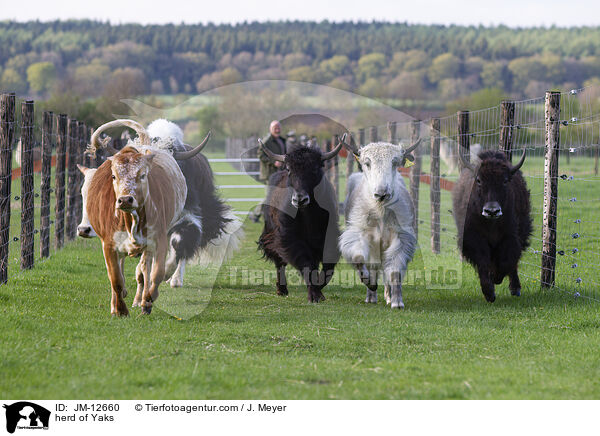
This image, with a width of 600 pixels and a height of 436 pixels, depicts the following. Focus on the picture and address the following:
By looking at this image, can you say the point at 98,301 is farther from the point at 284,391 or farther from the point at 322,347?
the point at 284,391

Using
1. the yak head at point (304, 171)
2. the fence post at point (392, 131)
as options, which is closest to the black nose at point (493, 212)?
the yak head at point (304, 171)

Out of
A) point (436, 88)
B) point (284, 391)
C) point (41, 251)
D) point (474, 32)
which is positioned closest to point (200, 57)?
point (436, 88)

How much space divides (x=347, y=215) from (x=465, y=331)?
2.74m

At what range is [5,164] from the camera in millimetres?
8773

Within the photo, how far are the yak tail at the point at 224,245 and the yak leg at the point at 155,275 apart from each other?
254cm

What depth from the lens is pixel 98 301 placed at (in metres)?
8.02

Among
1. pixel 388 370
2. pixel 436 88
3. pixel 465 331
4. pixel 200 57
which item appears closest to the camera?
pixel 388 370

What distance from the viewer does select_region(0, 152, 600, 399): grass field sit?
15.4 feet

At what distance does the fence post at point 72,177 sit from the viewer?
44.7 feet

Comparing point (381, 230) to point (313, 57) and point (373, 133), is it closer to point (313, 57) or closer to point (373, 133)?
point (373, 133)

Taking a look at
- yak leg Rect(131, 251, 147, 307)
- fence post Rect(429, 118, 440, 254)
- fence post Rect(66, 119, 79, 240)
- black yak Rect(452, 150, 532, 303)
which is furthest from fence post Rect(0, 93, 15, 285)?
fence post Rect(429, 118, 440, 254)

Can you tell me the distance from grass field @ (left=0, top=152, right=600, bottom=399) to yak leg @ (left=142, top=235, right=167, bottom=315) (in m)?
0.18

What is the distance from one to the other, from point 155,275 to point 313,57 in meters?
120

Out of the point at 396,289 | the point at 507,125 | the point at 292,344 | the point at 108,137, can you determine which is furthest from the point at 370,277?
the point at 108,137
